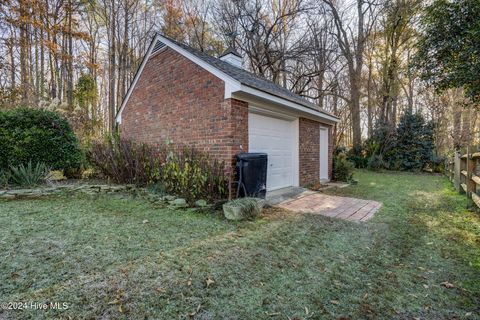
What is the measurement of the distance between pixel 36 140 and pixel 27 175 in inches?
48.4

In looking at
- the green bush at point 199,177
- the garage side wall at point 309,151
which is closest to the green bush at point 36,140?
the green bush at point 199,177

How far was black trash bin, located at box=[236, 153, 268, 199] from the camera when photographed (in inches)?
190

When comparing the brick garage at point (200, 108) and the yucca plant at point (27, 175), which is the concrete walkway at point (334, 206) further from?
the yucca plant at point (27, 175)

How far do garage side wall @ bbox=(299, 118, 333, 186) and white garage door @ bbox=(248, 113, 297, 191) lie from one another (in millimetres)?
365

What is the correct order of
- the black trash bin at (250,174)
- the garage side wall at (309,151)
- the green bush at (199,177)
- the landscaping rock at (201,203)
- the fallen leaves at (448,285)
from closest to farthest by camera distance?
the fallen leaves at (448,285) < the landscaping rock at (201,203) < the black trash bin at (250,174) < the green bush at (199,177) < the garage side wall at (309,151)

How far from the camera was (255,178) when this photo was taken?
5.00 meters

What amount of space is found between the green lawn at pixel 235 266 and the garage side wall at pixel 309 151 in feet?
10.5

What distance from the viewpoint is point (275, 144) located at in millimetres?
6336

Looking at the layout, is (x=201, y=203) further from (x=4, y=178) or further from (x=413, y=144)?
(x=413, y=144)

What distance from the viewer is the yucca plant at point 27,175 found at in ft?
18.9

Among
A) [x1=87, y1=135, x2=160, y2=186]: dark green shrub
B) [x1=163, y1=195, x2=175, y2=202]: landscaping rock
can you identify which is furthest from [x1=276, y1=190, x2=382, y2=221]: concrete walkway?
[x1=87, y1=135, x2=160, y2=186]: dark green shrub

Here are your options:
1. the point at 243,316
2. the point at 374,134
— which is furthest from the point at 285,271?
the point at 374,134

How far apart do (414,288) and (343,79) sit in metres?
16.4

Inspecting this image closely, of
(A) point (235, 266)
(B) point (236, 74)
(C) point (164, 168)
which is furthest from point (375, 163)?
(A) point (235, 266)
